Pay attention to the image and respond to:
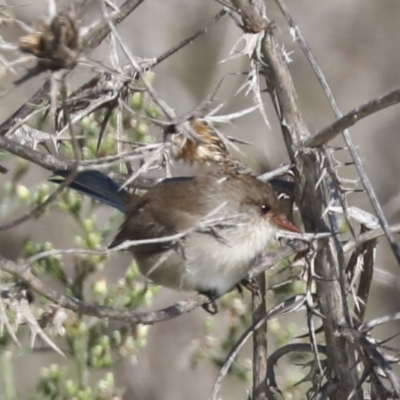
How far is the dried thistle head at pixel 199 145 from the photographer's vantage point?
6.58 feet

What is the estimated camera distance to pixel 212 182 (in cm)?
362

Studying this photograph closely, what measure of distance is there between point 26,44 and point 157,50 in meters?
5.94

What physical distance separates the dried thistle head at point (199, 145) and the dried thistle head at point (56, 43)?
37 centimetres

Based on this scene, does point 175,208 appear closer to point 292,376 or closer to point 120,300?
point 120,300

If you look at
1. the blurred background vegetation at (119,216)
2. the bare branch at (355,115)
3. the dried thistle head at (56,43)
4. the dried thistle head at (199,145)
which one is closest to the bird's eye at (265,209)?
the blurred background vegetation at (119,216)

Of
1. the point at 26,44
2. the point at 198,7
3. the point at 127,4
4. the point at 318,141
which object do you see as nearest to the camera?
the point at 26,44

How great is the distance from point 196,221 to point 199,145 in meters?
1.19

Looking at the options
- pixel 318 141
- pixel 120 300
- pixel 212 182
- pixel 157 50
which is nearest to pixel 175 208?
pixel 212 182

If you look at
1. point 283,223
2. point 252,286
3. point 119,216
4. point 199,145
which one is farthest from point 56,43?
point 119,216

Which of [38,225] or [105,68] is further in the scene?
[38,225]

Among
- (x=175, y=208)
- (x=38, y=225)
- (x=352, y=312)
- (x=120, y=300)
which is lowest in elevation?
(x=352, y=312)

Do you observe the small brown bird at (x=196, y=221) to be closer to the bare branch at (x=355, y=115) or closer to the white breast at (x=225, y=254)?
the white breast at (x=225, y=254)

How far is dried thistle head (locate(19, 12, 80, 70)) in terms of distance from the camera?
5.37 ft

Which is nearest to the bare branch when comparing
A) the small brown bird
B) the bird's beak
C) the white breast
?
the bird's beak
